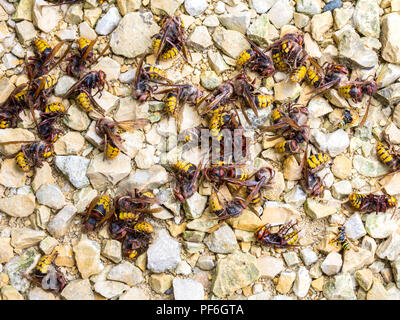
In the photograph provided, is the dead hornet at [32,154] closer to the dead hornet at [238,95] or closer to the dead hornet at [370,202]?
the dead hornet at [238,95]

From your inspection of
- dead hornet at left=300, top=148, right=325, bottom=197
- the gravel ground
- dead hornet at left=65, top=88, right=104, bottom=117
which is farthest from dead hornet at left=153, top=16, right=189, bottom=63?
dead hornet at left=300, top=148, right=325, bottom=197

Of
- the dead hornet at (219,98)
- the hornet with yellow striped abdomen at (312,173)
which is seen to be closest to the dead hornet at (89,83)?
the dead hornet at (219,98)

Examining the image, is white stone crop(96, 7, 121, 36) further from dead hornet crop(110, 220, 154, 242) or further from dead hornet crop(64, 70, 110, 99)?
dead hornet crop(110, 220, 154, 242)

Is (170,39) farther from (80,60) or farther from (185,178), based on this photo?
(185,178)

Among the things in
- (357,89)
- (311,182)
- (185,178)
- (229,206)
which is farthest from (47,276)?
(357,89)

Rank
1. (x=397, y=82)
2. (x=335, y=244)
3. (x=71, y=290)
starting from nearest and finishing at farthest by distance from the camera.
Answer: (x=71, y=290), (x=335, y=244), (x=397, y=82)

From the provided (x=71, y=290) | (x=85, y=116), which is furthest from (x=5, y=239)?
(x=85, y=116)

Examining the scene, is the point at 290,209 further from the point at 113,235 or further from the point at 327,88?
the point at 113,235
